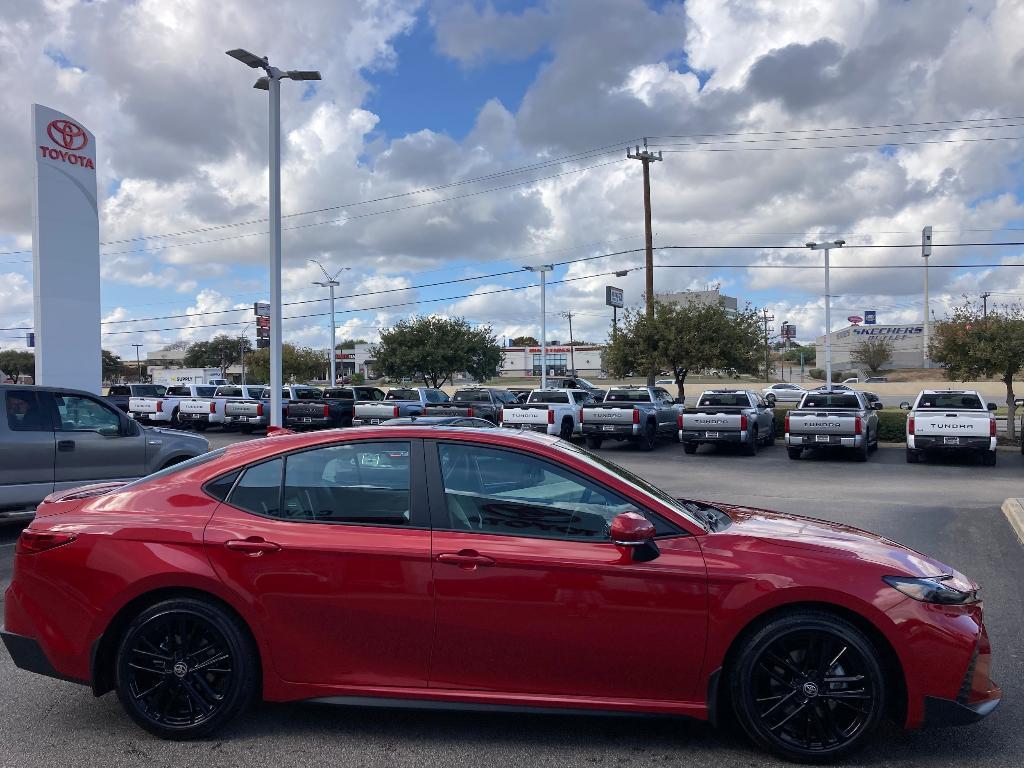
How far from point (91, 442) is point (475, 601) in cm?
751

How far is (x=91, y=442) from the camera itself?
972 cm

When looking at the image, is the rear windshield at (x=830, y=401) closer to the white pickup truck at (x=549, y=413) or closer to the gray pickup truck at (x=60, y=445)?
the white pickup truck at (x=549, y=413)

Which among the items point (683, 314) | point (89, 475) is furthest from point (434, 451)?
point (683, 314)

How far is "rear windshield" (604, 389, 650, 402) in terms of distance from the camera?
81.4 ft

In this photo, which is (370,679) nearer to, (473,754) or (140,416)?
(473,754)

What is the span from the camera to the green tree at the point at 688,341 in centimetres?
3197

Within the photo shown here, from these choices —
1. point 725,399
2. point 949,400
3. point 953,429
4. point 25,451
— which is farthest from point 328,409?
point 25,451

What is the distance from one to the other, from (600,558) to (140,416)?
1264 inches

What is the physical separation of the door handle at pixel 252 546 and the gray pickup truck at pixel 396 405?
67.9ft

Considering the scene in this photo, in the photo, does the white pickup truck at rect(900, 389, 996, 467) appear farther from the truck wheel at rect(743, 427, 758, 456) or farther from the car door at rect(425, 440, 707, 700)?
the car door at rect(425, 440, 707, 700)

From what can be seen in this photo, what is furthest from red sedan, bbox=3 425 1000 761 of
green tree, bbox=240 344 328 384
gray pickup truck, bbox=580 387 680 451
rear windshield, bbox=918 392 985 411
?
green tree, bbox=240 344 328 384

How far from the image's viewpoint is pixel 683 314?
32.8 metres

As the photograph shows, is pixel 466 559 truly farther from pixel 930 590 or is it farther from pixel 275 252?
pixel 275 252

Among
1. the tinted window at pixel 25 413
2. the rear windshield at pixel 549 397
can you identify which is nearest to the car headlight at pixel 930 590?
the tinted window at pixel 25 413
